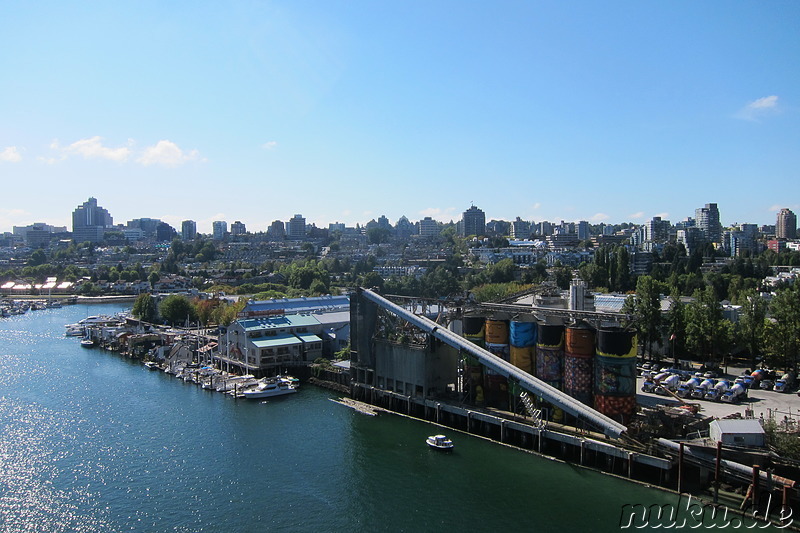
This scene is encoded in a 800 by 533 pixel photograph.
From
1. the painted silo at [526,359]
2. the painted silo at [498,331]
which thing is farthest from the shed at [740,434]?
the painted silo at [498,331]

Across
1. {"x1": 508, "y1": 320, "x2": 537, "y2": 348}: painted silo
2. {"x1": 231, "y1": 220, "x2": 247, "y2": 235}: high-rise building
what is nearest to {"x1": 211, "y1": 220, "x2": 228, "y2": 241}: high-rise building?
{"x1": 231, "y1": 220, "x2": 247, "y2": 235}: high-rise building

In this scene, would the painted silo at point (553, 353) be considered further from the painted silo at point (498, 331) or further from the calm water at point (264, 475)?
the calm water at point (264, 475)

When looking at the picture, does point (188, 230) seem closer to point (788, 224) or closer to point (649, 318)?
point (788, 224)

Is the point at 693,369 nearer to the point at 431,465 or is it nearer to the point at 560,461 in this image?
the point at 560,461

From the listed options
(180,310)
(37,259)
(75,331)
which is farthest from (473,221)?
(75,331)

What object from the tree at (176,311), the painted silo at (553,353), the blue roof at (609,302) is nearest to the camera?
the painted silo at (553,353)

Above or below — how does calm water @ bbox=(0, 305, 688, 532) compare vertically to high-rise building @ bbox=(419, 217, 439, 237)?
below

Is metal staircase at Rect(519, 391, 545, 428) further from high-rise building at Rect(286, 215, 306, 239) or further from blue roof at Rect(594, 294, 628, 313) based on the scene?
high-rise building at Rect(286, 215, 306, 239)
